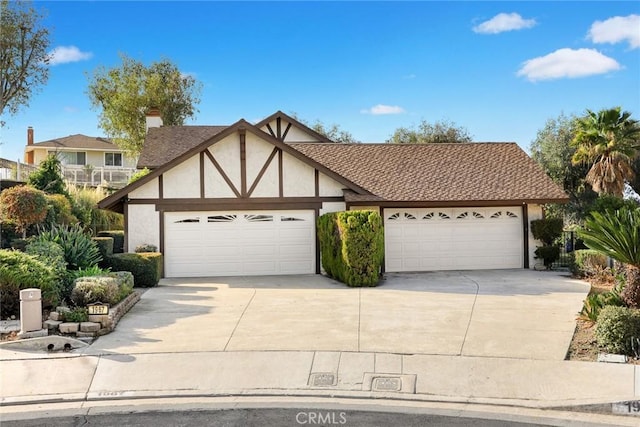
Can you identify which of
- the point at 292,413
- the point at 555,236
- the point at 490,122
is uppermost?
the point at 490,122

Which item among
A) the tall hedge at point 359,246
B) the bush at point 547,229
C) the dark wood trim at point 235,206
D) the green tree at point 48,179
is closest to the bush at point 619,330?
the tall hedge at point 359,246

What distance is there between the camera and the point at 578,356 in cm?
895

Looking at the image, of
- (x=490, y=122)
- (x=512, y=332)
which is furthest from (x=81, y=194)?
(x=512, y=332)

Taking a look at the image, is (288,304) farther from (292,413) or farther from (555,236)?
(555,236)

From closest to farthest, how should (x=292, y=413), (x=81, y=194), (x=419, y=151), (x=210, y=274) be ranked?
(x=292, y=413) < (x=210, y=274) < (x=419, y=151) < (x=81, y=194)

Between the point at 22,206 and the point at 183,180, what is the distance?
15.3ft

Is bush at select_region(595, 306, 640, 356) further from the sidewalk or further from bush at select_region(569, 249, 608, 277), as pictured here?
bush at select_region(569, 249, 608, 277)

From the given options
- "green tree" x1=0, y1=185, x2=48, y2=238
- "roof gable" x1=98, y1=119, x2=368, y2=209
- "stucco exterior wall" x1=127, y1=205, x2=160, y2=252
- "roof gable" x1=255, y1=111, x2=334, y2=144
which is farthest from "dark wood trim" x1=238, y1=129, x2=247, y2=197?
"roof gable" x1=255, y1=111, x2=334, y2=144

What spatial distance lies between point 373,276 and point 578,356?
23.5 feet

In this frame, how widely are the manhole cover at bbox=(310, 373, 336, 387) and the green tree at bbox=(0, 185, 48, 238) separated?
1191cm

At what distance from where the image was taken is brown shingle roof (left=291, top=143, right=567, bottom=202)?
1945cm

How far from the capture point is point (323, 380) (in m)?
8.12

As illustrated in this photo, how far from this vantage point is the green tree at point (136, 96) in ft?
130
